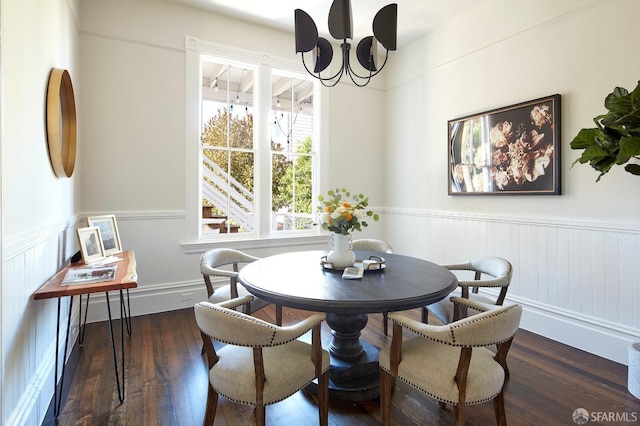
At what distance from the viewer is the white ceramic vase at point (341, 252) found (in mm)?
2328

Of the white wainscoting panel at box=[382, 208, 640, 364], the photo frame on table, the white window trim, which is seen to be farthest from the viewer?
the white window trim

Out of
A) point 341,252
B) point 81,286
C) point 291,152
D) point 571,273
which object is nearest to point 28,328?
point 81,286

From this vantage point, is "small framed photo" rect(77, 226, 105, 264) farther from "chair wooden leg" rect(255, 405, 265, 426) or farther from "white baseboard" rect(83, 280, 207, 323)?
"chair wooden leg" rect(255, 405, 265, 426)

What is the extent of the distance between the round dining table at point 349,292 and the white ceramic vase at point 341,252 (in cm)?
5

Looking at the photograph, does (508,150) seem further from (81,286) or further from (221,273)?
(81,286)

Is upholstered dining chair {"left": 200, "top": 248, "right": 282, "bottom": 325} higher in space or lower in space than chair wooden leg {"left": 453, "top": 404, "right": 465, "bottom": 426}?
higher

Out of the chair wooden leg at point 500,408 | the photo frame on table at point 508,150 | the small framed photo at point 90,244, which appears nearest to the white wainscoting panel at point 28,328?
the small framed photo at point 90,244

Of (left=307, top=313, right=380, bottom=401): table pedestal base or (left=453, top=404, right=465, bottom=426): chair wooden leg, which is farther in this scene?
(left=307, top=313, right=380, bottom=401): table pedestal base

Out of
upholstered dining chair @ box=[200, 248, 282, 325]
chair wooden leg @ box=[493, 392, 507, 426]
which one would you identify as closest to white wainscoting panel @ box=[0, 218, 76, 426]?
upholstered dining chair @ box=[200, 248, 282, 325]

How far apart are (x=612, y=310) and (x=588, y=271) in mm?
326

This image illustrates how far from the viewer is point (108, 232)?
9.65ft

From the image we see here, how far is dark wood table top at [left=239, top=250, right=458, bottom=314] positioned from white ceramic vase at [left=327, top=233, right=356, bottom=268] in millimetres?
77

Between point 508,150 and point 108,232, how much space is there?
12.5 feet

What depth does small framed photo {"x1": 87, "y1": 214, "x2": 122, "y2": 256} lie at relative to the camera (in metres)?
2.84
